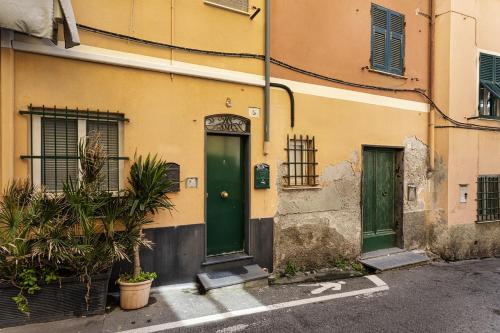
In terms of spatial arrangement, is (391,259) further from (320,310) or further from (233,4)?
(233,4)

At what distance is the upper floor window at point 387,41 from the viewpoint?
709 cm

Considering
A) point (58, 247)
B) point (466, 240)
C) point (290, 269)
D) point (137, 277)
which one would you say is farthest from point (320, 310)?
point (466, 240)

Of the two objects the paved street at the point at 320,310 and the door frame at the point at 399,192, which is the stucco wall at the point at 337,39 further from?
the paved street at the point at 320,310

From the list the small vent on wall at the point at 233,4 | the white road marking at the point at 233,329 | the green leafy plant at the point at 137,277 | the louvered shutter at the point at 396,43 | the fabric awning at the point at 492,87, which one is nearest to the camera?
the white road marking at the point at 233,329

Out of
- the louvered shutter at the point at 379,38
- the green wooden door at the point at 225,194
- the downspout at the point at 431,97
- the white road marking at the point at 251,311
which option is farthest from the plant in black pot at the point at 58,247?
the downspout at the point at 431,97

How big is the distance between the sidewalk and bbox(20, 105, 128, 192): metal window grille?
1.67 meters

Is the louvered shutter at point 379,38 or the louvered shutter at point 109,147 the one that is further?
the louvered shutter at point 379,38

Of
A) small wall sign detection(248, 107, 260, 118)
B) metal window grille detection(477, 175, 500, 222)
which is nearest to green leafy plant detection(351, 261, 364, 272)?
small wall sign detection(248, 107, 260, 118)

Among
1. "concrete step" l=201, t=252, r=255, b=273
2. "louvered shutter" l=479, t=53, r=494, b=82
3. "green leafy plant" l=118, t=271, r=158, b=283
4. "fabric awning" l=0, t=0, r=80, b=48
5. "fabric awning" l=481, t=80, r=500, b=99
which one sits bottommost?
"concrete step" l=201, t=252, r=255, b=273

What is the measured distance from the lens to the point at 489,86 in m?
8.18

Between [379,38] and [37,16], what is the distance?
6360 millimetres

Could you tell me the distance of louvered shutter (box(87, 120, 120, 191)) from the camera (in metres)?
4.61

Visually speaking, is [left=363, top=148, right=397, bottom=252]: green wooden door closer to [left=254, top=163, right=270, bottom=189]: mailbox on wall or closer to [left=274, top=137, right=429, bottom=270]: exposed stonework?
[left=274, top=137, right=429, bottom=270]: exposed stonework

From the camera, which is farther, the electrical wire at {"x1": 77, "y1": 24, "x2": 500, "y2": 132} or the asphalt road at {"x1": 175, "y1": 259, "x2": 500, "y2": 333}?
the electrical wire at {"x1": 77, "y1": 24, "x2": 500, "y2": 132}
